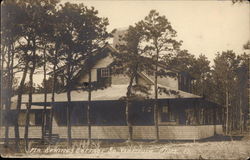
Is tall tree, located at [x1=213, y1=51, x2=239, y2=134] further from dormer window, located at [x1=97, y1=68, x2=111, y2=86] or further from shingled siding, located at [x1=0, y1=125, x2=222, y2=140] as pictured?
dormer window, located at [x1=97, y1=68, x2=111, y2=86]

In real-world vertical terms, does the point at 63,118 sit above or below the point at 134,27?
below

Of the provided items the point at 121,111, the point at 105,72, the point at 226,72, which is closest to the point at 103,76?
the point at 105,72

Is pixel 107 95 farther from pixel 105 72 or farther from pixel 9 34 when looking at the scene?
pixel 9 34

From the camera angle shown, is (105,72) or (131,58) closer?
(131,58)

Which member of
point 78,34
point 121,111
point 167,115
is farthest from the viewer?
point 121,111

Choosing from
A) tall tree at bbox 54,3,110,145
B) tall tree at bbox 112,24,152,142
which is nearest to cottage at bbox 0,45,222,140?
tall tree at bbox 112,24,152,142

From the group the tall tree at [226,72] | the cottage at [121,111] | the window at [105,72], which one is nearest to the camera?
the cottage at [121,111]

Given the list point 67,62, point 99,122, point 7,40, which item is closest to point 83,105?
point 99,122

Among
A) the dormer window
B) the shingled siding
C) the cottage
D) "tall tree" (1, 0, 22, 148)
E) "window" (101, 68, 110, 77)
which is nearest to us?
"tall tree" (1, 0, 22, 148)

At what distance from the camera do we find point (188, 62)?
22047 mm

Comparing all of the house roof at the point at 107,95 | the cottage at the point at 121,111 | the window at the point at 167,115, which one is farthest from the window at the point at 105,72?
the window at the point at 167,115

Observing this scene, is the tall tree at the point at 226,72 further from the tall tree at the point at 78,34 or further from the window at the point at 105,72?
the tall tree at the point at 78,34

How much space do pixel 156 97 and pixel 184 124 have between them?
3857 mm

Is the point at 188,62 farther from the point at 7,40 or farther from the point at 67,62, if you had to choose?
the point at 7,40
